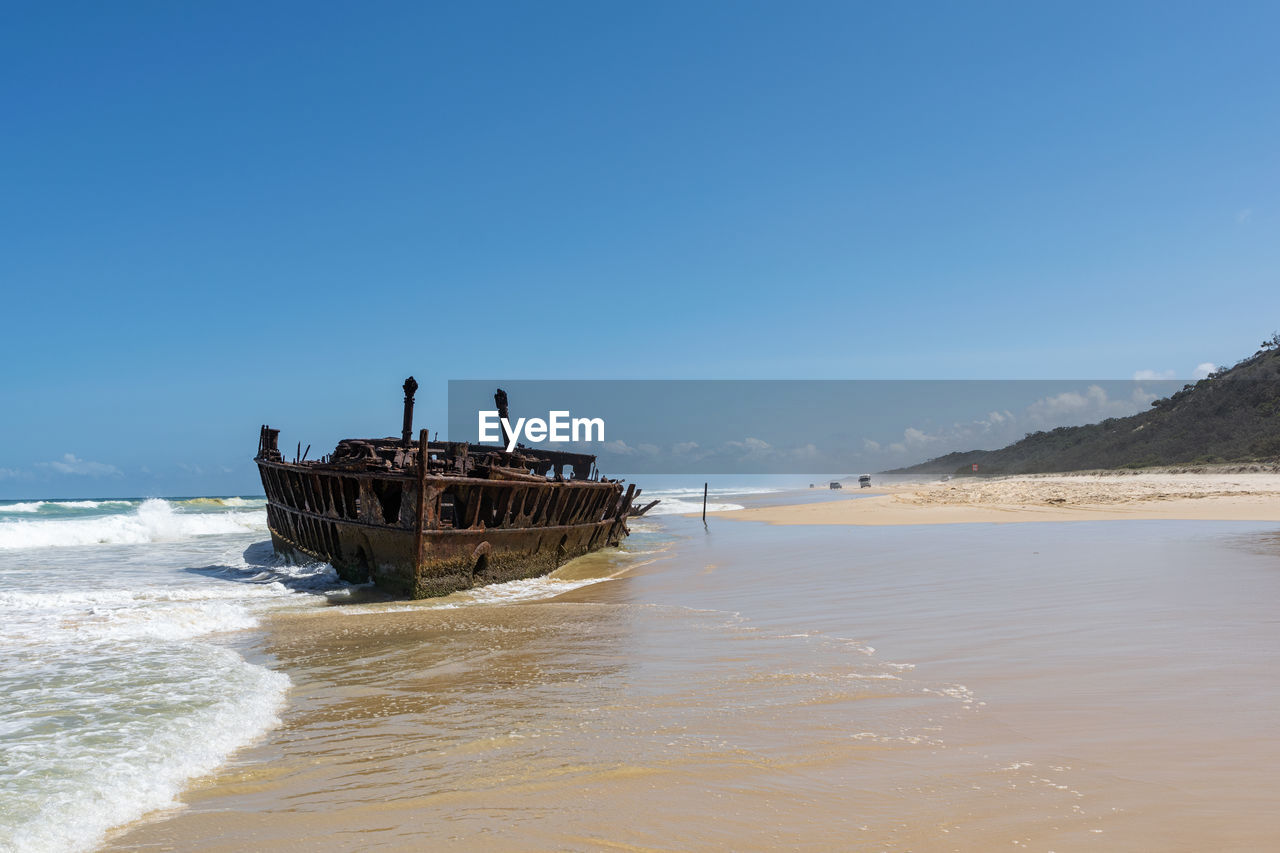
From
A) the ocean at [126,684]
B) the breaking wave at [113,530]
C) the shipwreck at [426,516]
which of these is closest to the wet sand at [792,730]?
the ocean at [126,684]

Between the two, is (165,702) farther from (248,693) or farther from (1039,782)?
(1039,782)

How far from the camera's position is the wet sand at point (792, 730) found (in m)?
3.17

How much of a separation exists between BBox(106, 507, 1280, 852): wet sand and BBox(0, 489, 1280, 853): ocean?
0.02 metres

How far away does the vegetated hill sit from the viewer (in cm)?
4438

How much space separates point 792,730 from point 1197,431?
59023 millimetres

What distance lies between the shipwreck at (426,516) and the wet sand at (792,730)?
8.98 ft

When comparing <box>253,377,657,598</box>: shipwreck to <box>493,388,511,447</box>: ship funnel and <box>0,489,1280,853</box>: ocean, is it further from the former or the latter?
<box>493,388,511,447</box>: ship funnel

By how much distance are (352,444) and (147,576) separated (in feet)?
15.7

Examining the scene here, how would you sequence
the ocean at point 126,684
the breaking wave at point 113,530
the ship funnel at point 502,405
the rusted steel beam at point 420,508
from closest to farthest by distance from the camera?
the ocean at point 126,684
the rusted steel beam at point 420,508
the ship funnel at point 502,405
the breaking wave at point 113,530

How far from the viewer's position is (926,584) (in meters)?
9.98

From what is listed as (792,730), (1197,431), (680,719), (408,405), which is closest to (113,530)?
(408,405)

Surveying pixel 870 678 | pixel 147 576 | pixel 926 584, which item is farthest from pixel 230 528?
pixel 870 678

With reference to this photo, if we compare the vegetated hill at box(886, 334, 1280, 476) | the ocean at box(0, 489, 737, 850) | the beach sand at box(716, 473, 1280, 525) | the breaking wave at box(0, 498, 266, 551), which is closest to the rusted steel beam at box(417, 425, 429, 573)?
the ocean at box(0, 489, 737, 850)

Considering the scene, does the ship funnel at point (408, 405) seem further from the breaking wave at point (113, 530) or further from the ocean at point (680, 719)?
the breaking wave at point (113, 530)
